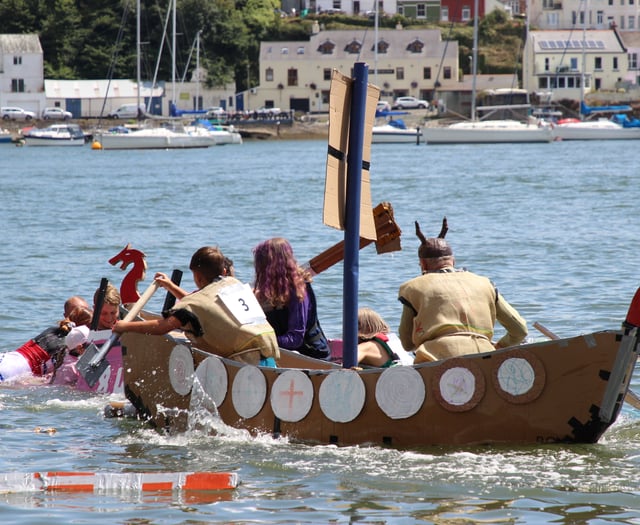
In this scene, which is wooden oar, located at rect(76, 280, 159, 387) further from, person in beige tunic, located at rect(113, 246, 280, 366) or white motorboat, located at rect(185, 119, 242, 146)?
white motorboat, located at rect(185, 119, 242, 146)

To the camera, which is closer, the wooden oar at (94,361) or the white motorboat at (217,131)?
the wooden oar at (94,361)

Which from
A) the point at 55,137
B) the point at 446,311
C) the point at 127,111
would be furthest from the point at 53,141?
the point at 446,311

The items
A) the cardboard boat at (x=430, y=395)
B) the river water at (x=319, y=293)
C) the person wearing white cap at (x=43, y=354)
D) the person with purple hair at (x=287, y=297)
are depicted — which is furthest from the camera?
the person wearing white cap at (x=43, y=354)

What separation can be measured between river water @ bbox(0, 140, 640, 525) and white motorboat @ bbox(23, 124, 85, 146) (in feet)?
114

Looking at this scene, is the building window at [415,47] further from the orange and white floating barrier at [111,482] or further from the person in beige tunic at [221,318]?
the orange and white floating barrier at [111,482]

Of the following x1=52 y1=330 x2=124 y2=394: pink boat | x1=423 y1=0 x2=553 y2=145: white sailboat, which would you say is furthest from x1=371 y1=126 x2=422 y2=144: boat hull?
x1=52 y1=330 x2=124 y2=394: pink boat

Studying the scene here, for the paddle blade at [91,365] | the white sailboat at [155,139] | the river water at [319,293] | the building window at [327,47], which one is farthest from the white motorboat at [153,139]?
the paddle blade at [91,365]

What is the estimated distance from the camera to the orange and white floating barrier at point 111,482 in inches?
295

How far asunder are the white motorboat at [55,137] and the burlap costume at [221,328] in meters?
83.1

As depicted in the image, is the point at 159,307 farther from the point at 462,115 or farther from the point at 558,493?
the point at 462,115

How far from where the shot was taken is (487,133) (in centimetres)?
8106

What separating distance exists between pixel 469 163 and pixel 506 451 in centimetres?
5287

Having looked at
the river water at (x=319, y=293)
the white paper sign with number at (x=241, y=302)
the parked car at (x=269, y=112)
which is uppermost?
the parked car at (x=269, y=112)

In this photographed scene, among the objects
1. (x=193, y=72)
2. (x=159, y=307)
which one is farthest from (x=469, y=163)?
(x=193, y=72)
